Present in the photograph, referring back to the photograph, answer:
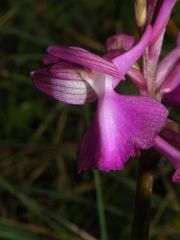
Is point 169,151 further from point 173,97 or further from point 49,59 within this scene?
point 49,59

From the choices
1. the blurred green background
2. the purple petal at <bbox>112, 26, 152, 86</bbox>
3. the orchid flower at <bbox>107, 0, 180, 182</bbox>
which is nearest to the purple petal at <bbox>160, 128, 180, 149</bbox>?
the orchid flower at <bbox>107, 0, 180, 182</bbox>

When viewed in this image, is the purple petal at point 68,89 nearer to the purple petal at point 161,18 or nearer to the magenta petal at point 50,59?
the magenta petal at point 50,59

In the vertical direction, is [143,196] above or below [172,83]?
below

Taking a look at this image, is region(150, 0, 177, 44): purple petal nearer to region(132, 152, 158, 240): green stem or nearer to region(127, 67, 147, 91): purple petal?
region(127, 67, 147, 91): purple petal

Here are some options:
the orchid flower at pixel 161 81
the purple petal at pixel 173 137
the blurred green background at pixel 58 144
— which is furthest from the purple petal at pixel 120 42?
the blurred green background at pixel 58 144

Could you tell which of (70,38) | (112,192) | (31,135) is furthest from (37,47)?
(112,192)

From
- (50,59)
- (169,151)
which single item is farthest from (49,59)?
(169,151)
